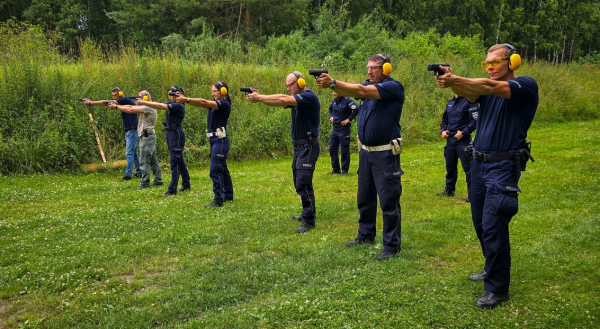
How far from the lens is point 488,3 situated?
4506 centimetres

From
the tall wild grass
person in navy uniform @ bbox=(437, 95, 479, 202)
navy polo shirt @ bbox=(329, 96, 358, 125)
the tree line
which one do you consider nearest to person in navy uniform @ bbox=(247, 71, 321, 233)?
person in navy uniform @ bbox=(437, 95, 479, 202)

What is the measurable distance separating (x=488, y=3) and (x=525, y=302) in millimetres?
48351

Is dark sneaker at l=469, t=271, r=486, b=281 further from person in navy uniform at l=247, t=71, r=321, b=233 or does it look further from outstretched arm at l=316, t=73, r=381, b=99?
person in navy uniform at l=247, t=71, r=321, b=233

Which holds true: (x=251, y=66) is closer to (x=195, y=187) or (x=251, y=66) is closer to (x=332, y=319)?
(x=195, y=187)

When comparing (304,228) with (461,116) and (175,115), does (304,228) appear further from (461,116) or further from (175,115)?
(175,115)

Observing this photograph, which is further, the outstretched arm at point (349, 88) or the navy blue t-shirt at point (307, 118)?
the navy blue t-shirt at point (307, 118)

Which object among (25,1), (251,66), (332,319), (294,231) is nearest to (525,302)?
(332,319)

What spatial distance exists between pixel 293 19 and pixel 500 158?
2602 cm

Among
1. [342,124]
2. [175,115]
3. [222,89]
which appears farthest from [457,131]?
[175,115]

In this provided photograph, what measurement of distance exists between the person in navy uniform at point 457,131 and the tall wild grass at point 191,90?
783 centimetres

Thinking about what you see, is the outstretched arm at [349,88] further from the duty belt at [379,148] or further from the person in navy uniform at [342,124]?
the person in navy uniform at [342,124]

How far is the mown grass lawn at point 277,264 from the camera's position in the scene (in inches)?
161

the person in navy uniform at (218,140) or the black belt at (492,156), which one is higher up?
the black belt at (492,156)

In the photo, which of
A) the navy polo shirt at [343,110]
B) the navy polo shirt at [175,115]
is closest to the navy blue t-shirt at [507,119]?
the navy polo shirt at [175,115]
